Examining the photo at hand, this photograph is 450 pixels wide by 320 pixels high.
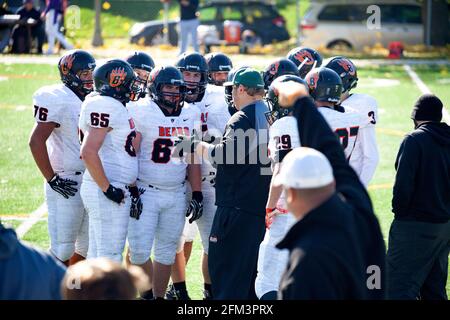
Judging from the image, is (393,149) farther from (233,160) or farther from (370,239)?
(370,239)

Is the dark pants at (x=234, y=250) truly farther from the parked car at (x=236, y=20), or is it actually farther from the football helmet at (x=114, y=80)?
the parked car at (x=236, y=20)

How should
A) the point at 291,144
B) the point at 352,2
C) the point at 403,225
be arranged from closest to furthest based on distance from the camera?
1. the point at 291,144
2. the point at 403,225
3. the point at 352,2

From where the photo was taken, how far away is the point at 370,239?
13.4 feet

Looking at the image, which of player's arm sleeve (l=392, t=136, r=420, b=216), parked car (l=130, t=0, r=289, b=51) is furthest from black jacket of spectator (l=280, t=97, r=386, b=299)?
parked car (l=130, t=0, r=289, b=51)

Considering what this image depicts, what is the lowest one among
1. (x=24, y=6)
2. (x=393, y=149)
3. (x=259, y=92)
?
(x=393, y=149)

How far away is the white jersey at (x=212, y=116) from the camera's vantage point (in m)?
7.20

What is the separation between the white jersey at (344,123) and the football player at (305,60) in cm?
182

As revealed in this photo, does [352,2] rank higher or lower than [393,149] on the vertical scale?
higher

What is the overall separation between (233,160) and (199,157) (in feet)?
2.32

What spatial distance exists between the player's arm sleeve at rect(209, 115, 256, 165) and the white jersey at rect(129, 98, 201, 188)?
50 cm

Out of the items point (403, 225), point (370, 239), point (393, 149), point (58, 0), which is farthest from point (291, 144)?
point (58, 0)

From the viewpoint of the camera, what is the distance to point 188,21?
61.5 feet

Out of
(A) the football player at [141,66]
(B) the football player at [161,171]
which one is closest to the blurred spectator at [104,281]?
(B) the football player at [161,171]

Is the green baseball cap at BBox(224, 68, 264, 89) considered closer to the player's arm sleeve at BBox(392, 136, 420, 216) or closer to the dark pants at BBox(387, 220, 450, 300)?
the player's arm sleeve at BBox(392, 136, 420, 216)
